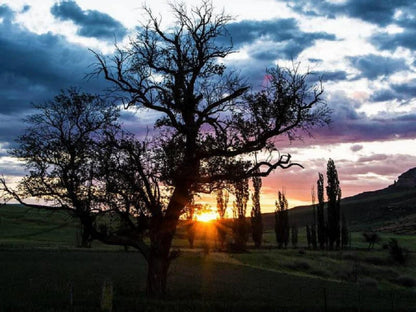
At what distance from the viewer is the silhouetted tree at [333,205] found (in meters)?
106

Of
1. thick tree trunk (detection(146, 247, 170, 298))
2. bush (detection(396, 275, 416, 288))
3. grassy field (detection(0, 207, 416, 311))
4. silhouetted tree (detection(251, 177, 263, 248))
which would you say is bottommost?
bush (detection(396, 275, 416, 288))

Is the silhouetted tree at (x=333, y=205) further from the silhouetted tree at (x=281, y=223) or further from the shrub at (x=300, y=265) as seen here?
the shrub at (x=300, y=265)

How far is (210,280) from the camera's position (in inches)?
1654

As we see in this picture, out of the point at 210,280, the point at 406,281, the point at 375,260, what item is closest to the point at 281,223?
the point at 375,260

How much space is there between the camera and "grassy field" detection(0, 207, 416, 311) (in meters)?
21.1

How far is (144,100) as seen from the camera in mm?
24219

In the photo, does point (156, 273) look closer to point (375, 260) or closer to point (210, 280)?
point (210, 280)

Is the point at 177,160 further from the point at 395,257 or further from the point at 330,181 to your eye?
the point at 330,181

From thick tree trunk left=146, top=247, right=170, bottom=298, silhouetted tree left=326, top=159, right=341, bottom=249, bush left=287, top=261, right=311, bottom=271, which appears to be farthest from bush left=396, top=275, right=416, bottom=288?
thick tree trunk left=146, top=247, right=170, bottom=298

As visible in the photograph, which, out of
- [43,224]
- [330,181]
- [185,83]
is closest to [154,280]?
[185,83]

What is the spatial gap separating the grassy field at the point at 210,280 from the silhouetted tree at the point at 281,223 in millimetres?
23641

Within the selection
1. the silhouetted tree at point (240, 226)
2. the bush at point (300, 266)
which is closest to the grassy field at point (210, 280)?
the bush at point (300, 266)

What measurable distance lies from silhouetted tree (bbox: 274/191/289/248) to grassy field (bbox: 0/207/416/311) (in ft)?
77.6

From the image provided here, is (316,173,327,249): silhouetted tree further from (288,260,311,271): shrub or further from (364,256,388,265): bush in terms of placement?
(288,260,311,271): shrub
